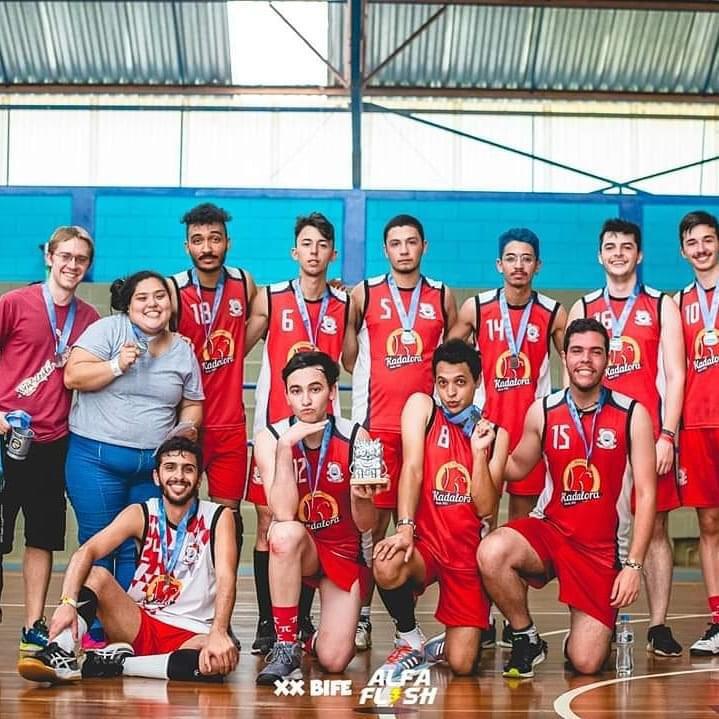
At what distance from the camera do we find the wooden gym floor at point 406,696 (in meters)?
3.88

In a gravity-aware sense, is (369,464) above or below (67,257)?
below

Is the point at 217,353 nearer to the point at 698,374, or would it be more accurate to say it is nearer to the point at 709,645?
the point at 698,374

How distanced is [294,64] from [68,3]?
2.64m

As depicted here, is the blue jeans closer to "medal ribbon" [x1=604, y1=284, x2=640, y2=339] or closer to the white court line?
the white court line

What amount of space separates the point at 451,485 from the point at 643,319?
1.28 m

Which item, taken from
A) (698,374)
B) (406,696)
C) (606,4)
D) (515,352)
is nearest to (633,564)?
(406,696)

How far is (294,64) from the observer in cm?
1462

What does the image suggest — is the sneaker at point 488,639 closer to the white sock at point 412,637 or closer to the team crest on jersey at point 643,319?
the white sock at point 412,637

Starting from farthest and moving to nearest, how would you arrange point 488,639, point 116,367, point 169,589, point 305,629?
point 488,639, point 305,629, point 116,367, point 169,589

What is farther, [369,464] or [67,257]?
[67,257]

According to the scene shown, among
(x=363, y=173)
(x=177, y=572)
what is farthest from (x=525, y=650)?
(x=363, y=173)

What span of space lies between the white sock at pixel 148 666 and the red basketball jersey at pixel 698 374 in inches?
97.9

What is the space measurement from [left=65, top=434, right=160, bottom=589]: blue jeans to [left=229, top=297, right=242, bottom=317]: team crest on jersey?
90cm

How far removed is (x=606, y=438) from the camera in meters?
4.75
